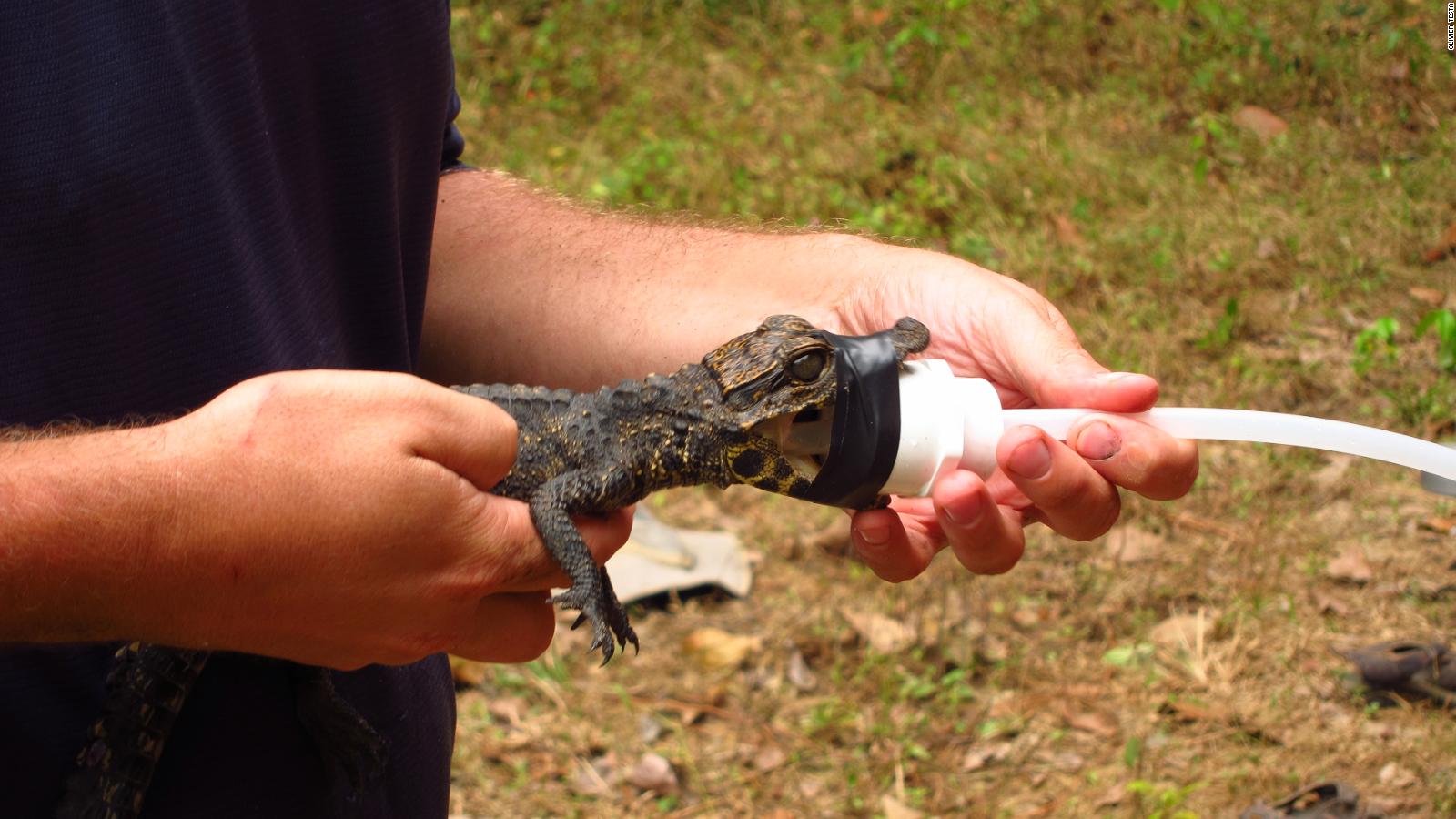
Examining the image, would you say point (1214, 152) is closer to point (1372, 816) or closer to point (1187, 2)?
point (1187, 2)

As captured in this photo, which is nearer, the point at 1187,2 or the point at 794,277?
the point at 794,277

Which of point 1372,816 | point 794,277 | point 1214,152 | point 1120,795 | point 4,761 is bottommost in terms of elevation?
point 1120,795

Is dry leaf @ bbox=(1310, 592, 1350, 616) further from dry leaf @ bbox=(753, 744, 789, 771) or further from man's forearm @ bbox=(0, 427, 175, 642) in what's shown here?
man's forearm @ bbox=(0, 427, 175, 642)

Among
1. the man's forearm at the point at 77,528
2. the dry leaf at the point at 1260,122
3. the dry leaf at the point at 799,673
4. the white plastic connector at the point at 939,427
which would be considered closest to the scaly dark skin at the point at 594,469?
the white plastic connector at the point at 939,427

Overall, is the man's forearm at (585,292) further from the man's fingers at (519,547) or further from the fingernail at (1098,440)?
the fingernail at (1098,440)

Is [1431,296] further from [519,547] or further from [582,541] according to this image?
[519,547]

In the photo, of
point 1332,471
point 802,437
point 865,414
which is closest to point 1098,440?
point 865,414

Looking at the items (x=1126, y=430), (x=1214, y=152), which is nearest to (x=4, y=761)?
(x=1126, y=430)
